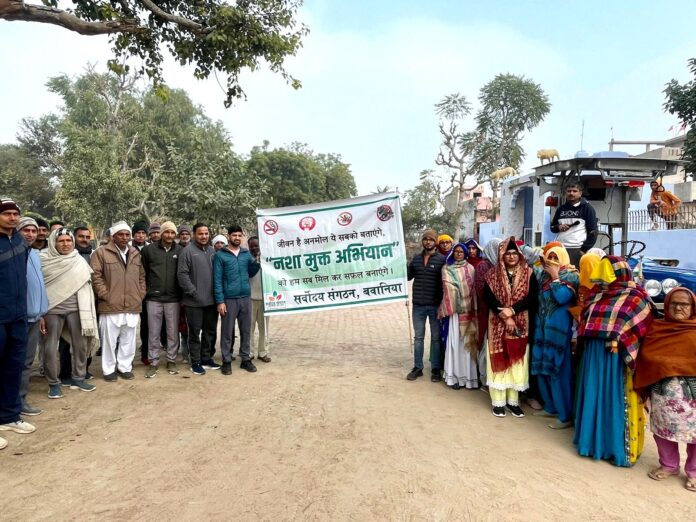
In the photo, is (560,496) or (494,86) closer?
(560,496)

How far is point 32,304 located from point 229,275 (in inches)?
78.7

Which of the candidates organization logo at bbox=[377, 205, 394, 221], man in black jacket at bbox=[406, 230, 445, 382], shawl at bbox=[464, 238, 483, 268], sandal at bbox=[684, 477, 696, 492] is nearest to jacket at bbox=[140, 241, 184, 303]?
organization logo at bbox=[377, 205, 394, 221]

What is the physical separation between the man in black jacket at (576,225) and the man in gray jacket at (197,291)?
4233mm

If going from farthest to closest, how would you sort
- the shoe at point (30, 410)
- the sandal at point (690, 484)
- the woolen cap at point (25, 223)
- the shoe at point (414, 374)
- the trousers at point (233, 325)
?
the trousers at point (233, 325) → the shoe at point (414, 374) → the woolen cap at point (25, 223) → the shoe at point (30, 410) → the sandal at point (690, 484)

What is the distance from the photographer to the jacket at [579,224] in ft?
17.3

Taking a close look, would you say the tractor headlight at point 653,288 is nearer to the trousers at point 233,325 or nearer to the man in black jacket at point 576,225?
the man in black jacket at point 576,225

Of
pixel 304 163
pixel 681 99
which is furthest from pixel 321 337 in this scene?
pixel 304 163

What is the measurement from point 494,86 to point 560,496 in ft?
111

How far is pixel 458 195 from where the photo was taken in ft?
87.8

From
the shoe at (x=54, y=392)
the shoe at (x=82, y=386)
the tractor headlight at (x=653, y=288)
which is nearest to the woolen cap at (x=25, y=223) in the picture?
the shoe at (x=54, y=392)

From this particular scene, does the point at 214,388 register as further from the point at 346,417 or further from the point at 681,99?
the point at 681,99

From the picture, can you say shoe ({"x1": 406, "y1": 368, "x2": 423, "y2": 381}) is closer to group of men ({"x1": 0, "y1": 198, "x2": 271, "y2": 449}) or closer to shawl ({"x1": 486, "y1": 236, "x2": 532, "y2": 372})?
shawl ({"x1": 486, "y1": 236, "x2": 532, "y2": 372})

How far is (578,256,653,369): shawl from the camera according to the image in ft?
10.8

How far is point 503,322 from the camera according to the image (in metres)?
4.32
